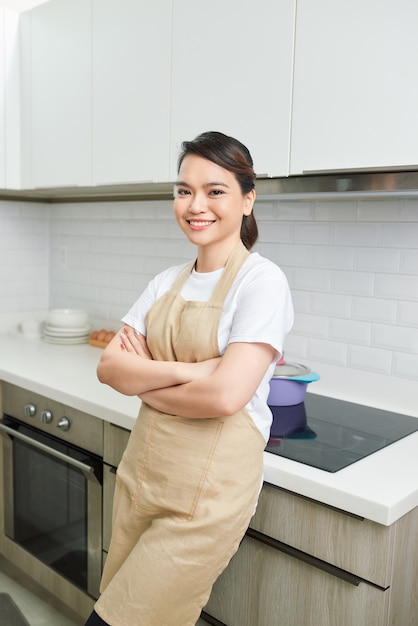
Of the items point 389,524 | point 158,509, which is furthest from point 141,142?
point 389,524

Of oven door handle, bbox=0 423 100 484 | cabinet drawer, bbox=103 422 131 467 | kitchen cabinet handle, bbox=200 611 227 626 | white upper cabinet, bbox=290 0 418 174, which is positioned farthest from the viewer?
oven door handle, bbox=0 423 100 484

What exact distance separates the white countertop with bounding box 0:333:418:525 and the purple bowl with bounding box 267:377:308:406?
37cm

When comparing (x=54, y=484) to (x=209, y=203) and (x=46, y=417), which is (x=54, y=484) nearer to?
(x=46, y=417)

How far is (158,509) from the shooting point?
4.67 feet

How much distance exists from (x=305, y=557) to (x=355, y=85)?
1.16m

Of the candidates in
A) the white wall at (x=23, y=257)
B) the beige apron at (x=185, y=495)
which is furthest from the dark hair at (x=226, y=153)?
the white wall at (x=23, y=257)

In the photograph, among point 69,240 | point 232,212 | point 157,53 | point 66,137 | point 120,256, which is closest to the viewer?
point 232,212

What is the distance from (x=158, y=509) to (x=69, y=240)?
213 cm

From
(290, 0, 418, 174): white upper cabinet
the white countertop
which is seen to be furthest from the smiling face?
the white countertop

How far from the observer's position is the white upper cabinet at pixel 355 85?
5.06 feet

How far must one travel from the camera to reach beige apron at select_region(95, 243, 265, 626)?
1.36 metres

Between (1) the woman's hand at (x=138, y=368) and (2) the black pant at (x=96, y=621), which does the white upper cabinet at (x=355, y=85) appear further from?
(2) the black pant at (x=96, y=621)

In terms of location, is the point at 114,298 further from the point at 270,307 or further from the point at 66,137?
the point at 270,307

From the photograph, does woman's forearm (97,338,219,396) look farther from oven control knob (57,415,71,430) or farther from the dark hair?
oven control knob (57,415,71,430)
